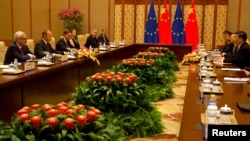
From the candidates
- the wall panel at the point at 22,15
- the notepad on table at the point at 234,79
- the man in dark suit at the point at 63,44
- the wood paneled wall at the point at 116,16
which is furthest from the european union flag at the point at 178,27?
the notepad on table at the point at 234,79

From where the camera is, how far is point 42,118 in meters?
2.27

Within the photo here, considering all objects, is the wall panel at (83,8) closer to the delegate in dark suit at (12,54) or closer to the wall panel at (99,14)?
the wall panel at (99,14)

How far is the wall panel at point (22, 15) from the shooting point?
1365cm

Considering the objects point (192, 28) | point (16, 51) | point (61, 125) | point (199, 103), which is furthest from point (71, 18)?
point (61, 125)

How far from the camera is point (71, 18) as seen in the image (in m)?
12.5

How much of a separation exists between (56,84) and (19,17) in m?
8.85

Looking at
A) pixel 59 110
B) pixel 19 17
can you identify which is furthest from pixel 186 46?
pixel 59 110

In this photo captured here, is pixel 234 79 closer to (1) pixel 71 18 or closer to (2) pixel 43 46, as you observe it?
(2) pixel 43 46

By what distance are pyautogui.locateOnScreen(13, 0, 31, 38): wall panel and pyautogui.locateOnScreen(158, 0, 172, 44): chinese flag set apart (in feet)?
15.9

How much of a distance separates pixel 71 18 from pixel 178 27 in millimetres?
3545

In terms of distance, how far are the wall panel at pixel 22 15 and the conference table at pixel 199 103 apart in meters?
10.0

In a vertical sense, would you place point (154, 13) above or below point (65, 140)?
above

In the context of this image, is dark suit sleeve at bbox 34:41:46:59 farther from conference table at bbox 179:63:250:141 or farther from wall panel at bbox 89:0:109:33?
wall panel at bbox 89:0:109:33

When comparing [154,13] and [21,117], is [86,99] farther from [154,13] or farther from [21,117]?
[154,13]
